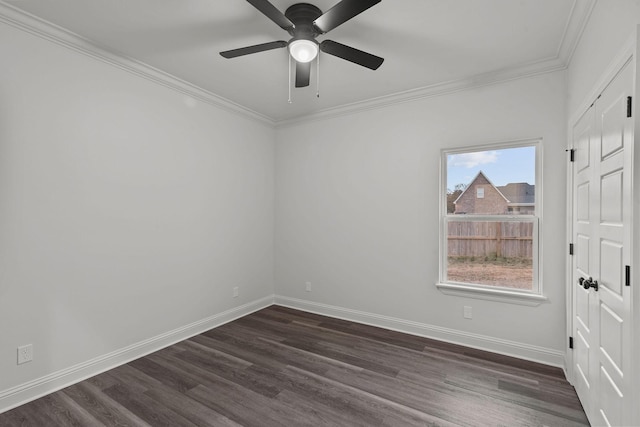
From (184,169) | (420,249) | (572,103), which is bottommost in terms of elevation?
(420,249)

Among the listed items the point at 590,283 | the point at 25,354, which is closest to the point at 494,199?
the point at 590,283

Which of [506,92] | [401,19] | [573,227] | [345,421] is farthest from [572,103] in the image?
[345,421]

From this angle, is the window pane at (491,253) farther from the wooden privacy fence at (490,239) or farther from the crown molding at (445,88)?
the crown molding at (445,88)

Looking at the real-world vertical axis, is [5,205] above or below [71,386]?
above

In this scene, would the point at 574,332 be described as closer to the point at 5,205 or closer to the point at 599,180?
the point at 599,180

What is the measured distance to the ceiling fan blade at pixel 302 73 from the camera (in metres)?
2.33

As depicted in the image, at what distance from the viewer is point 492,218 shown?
121 inches

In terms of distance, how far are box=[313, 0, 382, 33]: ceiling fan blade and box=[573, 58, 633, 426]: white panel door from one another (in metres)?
1.29

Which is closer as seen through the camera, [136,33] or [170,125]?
[136,33]

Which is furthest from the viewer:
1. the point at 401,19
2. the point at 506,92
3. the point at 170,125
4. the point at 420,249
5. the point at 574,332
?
the point at 420,249

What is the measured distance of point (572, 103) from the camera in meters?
2.48

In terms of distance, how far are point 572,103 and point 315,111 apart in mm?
2675

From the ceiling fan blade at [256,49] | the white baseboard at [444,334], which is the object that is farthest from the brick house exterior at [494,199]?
the ceiling fan blade at [256,49]

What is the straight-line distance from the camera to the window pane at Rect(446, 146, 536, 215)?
115 inches
